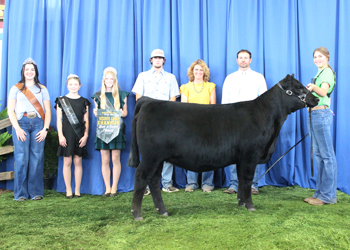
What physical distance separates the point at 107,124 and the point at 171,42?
1.56m

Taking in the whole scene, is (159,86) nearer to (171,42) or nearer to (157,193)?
(171,42)

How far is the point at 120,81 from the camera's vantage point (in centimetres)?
386

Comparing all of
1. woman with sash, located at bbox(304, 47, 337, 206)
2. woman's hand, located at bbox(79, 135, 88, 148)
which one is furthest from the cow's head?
woman's hand, located at bbox(79, 135, 88, 148)

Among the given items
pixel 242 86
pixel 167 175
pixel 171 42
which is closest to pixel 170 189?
pixel 167 175

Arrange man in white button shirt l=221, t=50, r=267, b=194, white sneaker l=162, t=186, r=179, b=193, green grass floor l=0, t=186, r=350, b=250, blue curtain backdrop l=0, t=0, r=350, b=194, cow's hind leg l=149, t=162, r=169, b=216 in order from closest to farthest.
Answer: green grass floor l=0, t=186, r=350, b=250, cow's hind leg l=149, t=162, r=169, b=216, man in white button shirt l=221, t=50, r=267, b=194, white sneaker l=162, t=186, r=179, b=193, blue curtain backdrop l=0, t=0, r=350, b=194

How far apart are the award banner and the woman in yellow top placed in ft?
3.11

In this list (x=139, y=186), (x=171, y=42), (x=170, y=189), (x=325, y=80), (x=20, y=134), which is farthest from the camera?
(x=171, y=42)

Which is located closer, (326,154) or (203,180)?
(326,154)

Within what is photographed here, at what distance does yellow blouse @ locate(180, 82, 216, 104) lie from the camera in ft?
11.8

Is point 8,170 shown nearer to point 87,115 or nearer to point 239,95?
point 87,115

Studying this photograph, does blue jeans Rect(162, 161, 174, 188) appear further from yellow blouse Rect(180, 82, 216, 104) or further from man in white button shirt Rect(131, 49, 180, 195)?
yellow blouse Rect(180, 82, 216, 104)

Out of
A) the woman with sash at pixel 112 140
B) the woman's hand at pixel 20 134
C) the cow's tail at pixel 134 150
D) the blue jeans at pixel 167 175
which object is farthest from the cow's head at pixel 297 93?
the woman's hand at pixel 20 134

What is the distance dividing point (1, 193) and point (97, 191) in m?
1.30

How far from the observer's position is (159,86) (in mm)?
3582
